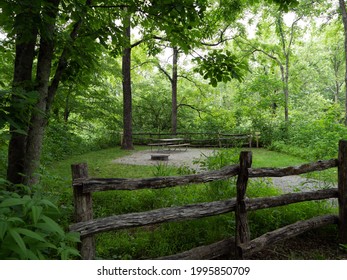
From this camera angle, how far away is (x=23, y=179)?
4.90 metres

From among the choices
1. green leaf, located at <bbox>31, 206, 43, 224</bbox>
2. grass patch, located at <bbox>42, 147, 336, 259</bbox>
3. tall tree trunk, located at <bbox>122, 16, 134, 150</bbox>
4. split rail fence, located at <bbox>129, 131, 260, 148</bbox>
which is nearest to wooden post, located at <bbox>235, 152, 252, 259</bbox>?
grass patch, located at <bbox>42, 147, 336, 259</bbox>

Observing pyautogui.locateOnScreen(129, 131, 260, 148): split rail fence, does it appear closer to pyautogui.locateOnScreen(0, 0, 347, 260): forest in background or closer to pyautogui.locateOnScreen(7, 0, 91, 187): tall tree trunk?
pyautogui.locateOnScreen(0, 0, 347, 260): forest in background

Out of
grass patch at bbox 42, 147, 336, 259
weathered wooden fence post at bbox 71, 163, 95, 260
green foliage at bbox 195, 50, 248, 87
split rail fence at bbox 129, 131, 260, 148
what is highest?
green foliage at bbox 195, 50, 248, 87

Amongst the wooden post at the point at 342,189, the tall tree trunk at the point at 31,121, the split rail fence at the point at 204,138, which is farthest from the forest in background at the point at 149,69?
the wooden post at the point at 342,189

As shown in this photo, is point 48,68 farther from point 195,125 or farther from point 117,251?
point 195,125

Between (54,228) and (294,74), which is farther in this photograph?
(294,74)

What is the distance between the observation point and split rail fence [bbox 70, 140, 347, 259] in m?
3.08

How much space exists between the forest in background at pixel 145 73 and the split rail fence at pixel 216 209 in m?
0.65

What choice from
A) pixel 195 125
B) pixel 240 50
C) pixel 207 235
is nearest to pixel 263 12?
pixel 240 50

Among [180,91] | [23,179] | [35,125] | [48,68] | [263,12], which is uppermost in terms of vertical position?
[263,12]

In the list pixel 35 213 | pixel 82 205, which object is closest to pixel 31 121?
pixel 82 205

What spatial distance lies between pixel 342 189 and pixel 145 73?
114ft

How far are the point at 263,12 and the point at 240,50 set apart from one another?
363 centimetres

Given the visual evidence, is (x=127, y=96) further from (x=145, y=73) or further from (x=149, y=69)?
(x=145, y=73)
